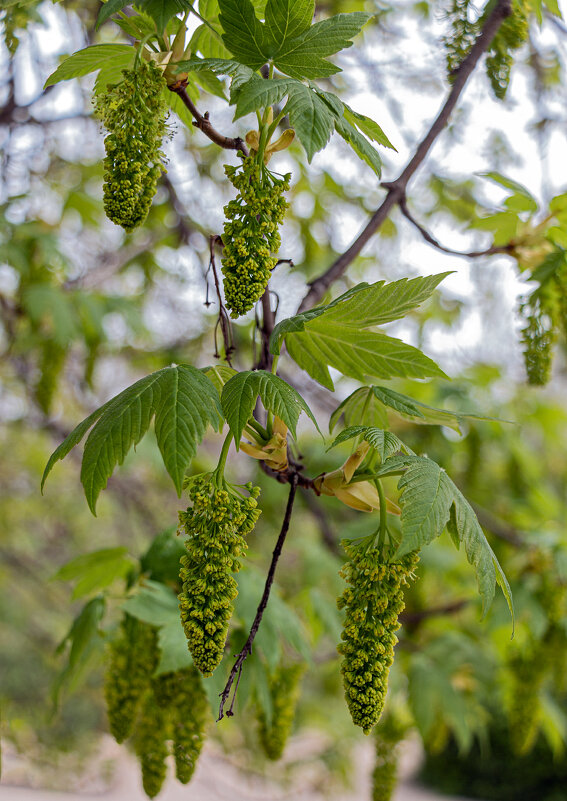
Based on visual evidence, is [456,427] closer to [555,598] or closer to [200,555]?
[200,555]

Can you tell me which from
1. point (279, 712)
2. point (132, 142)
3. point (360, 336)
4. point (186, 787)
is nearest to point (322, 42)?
point (132, 142)

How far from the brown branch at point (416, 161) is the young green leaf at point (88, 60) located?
1.73 feet

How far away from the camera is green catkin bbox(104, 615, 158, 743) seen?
1.34m

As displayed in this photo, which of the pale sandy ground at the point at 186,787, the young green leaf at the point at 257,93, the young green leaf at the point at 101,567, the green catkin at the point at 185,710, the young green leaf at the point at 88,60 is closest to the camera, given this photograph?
the young green leaf at the point at 257,93

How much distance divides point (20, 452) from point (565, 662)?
439cm

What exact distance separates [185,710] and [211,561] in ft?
2.15

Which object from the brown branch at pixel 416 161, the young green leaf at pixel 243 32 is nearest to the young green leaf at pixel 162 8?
the young green leaf at pixel 243 32

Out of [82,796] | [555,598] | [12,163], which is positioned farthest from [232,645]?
[82,796]

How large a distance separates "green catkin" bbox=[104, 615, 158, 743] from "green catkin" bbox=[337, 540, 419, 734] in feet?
2.09

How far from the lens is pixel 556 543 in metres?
2.47

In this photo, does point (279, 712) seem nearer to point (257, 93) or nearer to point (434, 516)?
point (434, 516)

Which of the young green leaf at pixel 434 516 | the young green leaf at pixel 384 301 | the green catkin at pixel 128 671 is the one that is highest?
the young green leaf at pixel 384 301

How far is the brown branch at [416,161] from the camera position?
1347 millimetres

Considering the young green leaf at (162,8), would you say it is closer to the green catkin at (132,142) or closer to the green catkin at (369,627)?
the green catkin at (132,142)
